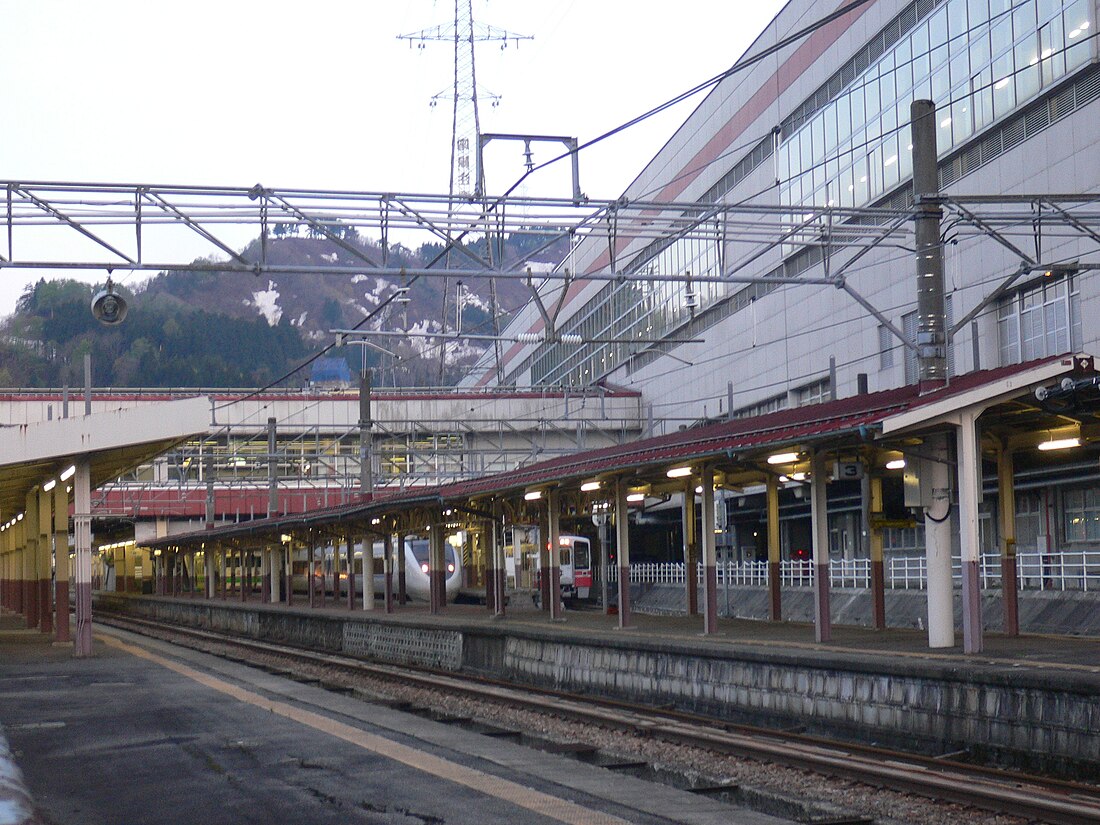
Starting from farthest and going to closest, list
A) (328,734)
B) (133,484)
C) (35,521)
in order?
(133,484)
(35,521)
(328,734)

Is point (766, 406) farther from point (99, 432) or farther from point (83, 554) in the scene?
point (99, 432)

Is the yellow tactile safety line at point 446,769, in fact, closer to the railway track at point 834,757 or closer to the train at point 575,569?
the railway track at point 834,757

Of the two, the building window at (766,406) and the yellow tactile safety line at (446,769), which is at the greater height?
the building window at (766,406)

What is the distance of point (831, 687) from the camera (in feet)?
47.0

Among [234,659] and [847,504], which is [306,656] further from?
[847,504]

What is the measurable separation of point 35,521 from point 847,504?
76.2ft

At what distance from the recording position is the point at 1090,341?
88.3ft

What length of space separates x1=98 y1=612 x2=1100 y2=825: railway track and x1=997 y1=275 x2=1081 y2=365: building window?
14620 millimetres

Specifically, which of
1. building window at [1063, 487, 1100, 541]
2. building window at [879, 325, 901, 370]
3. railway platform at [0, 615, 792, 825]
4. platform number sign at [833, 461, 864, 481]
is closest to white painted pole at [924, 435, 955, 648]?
platform number sign at [833, 461, 864, 481]

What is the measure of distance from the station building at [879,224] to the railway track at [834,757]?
4.82 m

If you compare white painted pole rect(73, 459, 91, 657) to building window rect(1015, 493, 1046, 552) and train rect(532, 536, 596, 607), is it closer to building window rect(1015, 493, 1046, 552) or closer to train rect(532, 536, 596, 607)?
building window rect(1015, 493, 1046, 552)

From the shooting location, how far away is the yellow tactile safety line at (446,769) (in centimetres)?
959

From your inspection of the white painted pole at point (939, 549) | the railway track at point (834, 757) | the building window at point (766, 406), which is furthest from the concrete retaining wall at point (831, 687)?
the building window at point (766, 406)

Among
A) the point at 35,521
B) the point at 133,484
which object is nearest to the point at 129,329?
the point at 133,484
